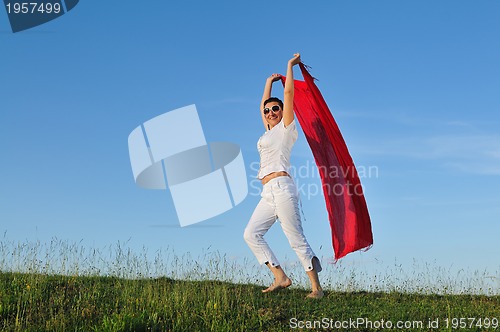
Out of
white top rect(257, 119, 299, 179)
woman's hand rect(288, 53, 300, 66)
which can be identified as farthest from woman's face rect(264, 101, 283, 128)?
woman's hand rect(288, 53, 300, 66)

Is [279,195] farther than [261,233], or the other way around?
[261,233]

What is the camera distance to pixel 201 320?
856 cm

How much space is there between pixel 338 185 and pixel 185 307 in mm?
3475

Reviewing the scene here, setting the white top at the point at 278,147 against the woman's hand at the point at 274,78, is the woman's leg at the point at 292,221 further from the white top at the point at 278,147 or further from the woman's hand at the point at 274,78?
the woman's hand at the point at 274,78

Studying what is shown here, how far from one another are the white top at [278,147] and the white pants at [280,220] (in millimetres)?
196

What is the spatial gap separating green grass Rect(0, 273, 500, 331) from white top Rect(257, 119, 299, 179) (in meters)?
2.13

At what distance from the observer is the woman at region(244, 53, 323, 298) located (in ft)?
30.3

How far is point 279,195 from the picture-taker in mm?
9203

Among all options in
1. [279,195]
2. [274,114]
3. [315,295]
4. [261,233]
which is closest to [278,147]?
[274,114]

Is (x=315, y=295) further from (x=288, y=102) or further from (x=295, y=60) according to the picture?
(x=295, y=60)

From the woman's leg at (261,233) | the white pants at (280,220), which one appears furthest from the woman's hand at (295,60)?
the woman's leg at (261,233)

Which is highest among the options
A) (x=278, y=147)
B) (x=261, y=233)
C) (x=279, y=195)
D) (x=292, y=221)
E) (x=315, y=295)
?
(x=278, y=147)

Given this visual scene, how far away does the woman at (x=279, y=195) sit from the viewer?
30.3ft

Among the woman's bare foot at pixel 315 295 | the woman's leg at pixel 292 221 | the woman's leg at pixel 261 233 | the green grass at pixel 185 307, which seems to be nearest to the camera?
the green grass at pixel 185 307
